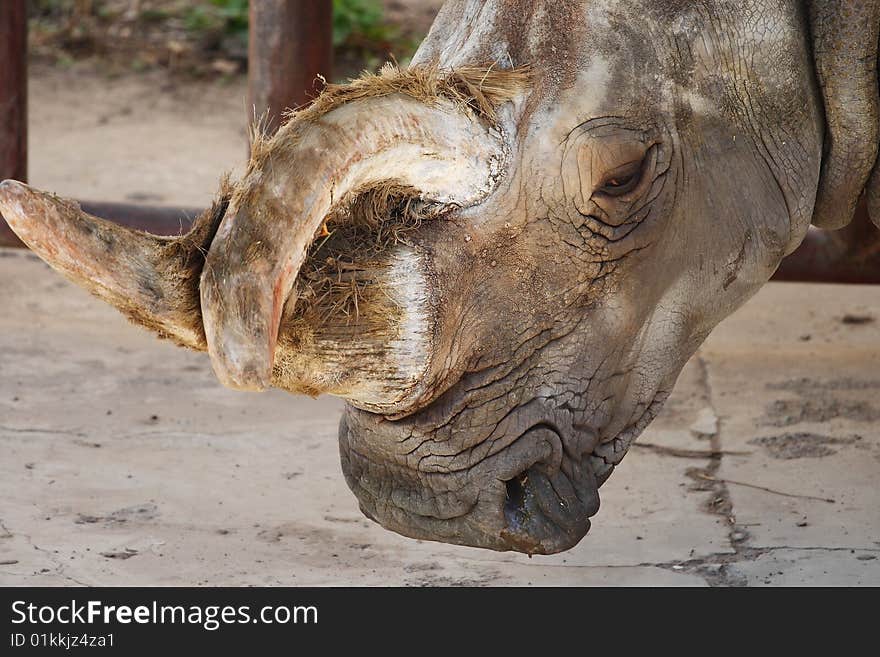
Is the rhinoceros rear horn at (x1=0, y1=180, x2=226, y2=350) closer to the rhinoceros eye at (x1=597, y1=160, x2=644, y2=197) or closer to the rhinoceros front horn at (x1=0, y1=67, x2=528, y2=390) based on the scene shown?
the rhinoceros front horn at (x1=0, y1=67, x2=528, y2=390)

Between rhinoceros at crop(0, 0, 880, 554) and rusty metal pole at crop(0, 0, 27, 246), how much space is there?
273cm

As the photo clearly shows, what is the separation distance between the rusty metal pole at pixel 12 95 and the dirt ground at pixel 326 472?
60 centimetres

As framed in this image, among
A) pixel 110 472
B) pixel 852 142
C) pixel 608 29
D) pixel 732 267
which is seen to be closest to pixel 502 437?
pixel 732 267

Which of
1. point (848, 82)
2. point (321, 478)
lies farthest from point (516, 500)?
point (321, 478)

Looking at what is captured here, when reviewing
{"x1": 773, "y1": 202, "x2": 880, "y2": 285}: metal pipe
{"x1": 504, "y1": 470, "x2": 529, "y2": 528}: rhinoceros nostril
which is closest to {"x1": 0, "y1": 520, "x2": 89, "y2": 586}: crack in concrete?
{"x1": 504, "y1": 470, "x2": 529, "y2": 528}: rhinoceros nostril

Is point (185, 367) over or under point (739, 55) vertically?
under

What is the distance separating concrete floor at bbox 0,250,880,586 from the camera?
3801 mm

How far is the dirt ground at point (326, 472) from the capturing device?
3807 millimetres

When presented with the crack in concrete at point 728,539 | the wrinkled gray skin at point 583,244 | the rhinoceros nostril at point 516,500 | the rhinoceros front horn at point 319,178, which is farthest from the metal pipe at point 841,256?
the rhinoceros front horn at point 319,178

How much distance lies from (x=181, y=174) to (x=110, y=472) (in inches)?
133

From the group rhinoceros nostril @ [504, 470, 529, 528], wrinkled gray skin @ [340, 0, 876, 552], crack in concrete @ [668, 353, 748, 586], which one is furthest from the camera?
crack in concrete @ [668, 353, 748, 586]

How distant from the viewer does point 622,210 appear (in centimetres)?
294

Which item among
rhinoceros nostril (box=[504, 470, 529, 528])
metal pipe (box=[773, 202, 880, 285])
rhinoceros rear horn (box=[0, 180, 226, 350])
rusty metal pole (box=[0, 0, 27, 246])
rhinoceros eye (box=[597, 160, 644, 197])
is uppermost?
rusty metal pole (box=[0, 0, 27, 246])

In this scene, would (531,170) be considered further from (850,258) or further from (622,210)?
(850,258)
